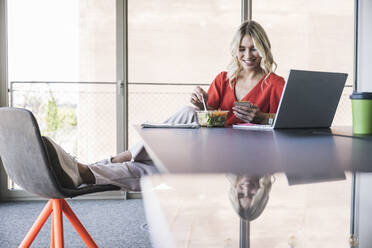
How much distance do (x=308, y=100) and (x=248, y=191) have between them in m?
1.26

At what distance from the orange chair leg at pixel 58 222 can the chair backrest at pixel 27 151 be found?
12cm

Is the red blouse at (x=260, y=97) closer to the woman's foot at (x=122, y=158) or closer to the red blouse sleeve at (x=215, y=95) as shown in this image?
the red blouse sleeve at (x=215, y=95)

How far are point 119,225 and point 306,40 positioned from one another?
2464mm

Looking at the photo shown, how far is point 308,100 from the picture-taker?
69.4 inches

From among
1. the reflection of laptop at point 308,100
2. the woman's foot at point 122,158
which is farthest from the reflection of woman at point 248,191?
the woman's foot at point 122,158

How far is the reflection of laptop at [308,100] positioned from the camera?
169cm

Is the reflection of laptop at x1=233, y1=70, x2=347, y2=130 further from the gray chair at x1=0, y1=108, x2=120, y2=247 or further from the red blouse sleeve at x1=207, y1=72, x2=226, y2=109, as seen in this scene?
the gray chair at x1=0, y1=108, x2=120, y2=247

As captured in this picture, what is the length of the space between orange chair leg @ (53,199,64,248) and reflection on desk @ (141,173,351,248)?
29.2 inches

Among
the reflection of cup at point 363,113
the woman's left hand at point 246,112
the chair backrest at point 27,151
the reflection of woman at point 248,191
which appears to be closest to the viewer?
the reflection of woman at point 248,191

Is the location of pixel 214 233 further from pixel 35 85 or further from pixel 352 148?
pixel 35 85

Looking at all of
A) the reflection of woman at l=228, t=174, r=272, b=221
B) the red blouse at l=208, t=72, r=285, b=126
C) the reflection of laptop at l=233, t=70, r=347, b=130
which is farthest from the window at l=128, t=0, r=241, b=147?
the reflection of woman at l=228, t=174, r=272, b=221

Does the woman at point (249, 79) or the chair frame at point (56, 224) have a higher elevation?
the woman at point (249, 79)

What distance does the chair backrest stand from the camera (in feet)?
5.22

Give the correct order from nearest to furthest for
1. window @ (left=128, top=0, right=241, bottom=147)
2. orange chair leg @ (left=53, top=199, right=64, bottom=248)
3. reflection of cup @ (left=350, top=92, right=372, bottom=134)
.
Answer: reflection of cup @ (left=350, top=92, right=372, bottom=134) → orange chair leg @ (left=53, top=199, right=64, bottom=248) → window @ (left=128, top=0, right=241, bottom=147)
